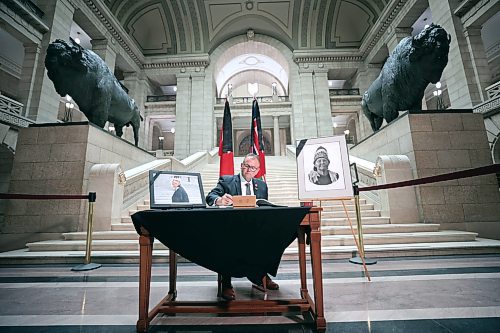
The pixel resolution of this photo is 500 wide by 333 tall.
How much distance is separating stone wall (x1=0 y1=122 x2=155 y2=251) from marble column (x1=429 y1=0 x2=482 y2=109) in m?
12.5

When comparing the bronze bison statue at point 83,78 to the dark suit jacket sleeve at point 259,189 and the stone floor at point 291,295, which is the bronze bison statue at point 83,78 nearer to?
the stone floor at point 291,295

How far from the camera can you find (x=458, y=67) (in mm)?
9164

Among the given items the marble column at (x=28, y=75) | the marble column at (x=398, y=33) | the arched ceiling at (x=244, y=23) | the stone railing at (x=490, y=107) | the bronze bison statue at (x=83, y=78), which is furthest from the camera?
the arched ceiling at (x=244, y=23)

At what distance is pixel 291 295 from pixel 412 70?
5.62 m

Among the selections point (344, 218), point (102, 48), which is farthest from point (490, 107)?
point (102, 48)

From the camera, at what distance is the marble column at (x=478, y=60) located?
882 cm

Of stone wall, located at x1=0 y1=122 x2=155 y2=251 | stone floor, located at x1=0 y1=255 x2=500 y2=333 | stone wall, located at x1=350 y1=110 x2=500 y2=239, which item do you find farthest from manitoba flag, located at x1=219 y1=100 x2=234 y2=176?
stone wall, located at x1=350 y1=110 x2=500 y2=239

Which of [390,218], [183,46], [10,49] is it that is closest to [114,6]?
[183,46]

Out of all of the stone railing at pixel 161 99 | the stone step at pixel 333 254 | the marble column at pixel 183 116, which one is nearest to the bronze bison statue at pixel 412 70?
the stone step at pixel 333 254


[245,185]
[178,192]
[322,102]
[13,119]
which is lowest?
[178,192]

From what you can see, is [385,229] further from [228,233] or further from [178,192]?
[178,192]

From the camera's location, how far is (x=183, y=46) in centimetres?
1769

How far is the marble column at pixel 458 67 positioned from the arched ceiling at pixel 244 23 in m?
7.06

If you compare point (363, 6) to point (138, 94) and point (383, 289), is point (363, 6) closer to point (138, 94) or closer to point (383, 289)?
point (138, 94)
